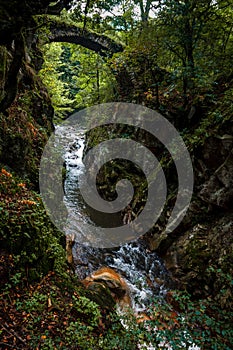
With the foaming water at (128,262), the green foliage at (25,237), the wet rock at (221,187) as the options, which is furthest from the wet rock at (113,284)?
the wet rock at (221,187)

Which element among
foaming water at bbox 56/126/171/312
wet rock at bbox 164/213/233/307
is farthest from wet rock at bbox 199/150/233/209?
foaming water at bbox 56/126/171/312

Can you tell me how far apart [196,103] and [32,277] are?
270 inches

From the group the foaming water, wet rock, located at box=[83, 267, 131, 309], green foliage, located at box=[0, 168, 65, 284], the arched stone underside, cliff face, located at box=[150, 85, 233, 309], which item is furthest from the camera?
the arched stone underside

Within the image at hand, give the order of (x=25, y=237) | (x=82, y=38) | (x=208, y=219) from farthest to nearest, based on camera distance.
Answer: (x=82, y=38) → (x=208, y=219) → (x=25, y=237)

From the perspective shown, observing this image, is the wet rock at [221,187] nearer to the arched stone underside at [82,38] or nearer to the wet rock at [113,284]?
the wet rock at [113,284]

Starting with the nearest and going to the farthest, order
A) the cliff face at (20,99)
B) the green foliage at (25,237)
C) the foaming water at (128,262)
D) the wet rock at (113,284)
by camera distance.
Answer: the cliff face at (20,99) < the green foliage at (25,237) < the wet rock at (113,284) < the foaming water at (128,262)

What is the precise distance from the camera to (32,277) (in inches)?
137

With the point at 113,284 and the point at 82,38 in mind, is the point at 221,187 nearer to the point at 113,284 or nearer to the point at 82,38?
the point at 113,284

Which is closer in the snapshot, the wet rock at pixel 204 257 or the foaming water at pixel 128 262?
the wet rock at pixel 204 257

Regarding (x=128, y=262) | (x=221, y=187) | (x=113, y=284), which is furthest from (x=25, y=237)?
(x=221, y=187)

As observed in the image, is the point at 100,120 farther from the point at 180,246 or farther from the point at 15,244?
the point at 15,244

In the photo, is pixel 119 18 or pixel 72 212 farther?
pixel 72 212

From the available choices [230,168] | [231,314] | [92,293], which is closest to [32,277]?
[92,293]

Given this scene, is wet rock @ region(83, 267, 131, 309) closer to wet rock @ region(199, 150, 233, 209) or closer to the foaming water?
the foaming water
